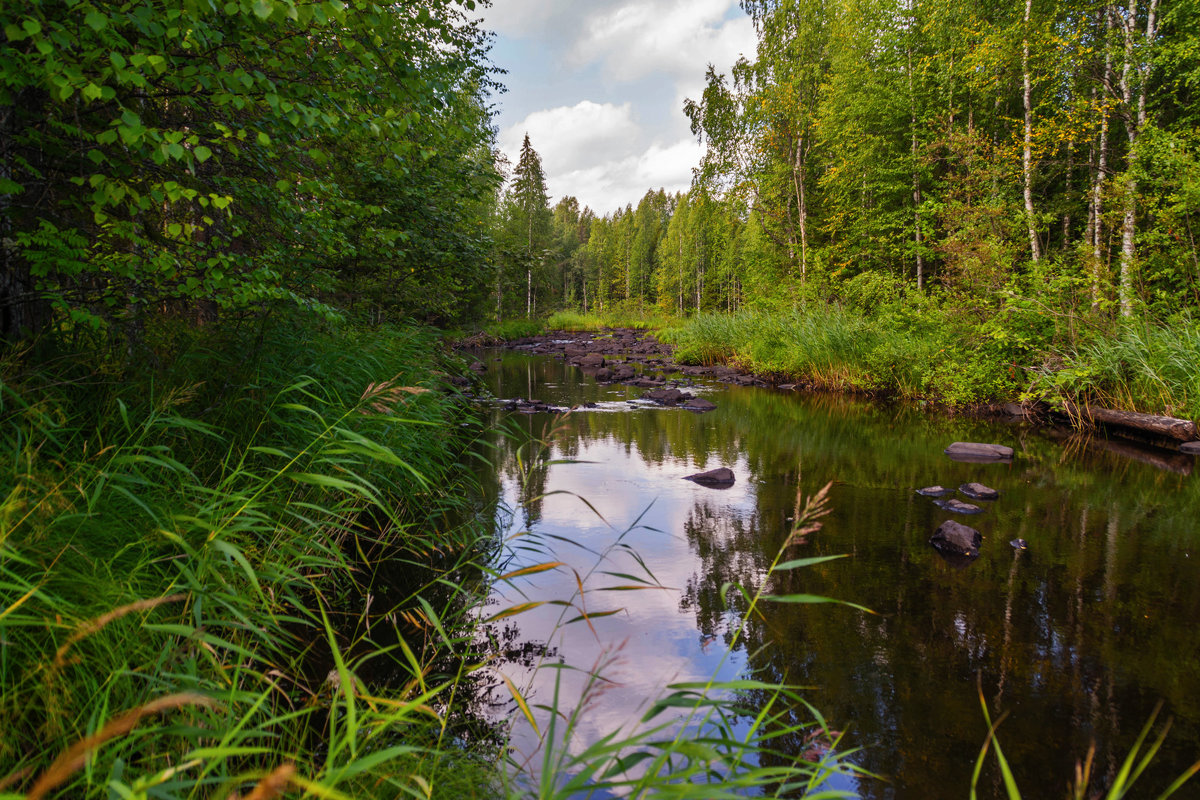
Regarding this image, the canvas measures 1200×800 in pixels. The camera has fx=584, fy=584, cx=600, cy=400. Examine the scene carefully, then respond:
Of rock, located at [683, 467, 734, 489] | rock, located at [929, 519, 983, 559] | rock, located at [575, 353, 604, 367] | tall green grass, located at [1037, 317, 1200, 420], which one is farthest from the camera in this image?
rock, located at [575, 353, 604, 367]

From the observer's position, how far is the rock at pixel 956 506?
19.6ft

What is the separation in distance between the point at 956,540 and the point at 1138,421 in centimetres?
627

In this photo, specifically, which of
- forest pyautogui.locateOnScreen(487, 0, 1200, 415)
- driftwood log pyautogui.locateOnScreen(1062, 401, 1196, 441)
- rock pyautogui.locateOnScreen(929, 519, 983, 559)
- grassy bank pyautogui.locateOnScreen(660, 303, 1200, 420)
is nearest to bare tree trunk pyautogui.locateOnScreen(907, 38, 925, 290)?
forest pyautogui.locateOnScreen(487, 0, 1200, 415)

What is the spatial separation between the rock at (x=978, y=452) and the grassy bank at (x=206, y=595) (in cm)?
688

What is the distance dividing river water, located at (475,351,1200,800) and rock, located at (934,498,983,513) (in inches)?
4.3

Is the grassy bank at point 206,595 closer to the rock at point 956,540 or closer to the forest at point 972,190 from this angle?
the rock at point 956,540

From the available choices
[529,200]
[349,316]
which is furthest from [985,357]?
[529,200]

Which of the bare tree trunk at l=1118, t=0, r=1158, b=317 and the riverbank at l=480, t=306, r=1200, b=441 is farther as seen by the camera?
the bare tree trunk at l=1118, t=0, r=1158, b=317

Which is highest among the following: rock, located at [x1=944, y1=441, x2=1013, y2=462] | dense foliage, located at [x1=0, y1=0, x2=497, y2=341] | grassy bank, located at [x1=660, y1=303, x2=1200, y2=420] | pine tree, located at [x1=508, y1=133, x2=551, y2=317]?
pine tree, located at [x1=508, y1=133, x2=551, y2=317]

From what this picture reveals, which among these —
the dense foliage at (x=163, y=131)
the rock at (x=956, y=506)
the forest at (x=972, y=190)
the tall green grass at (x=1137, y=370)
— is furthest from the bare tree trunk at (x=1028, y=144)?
the dense foliage at (x=163, y=131)

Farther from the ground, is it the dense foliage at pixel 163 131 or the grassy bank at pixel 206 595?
the dense foliage at pixel 163 131

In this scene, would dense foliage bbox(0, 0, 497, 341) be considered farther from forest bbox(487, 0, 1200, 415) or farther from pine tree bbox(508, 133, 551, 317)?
pine tree bbox(508, 133, 551, 317)

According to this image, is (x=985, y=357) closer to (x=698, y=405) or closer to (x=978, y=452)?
(x=978, y=452)

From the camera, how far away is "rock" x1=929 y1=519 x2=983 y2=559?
4.88 metres
